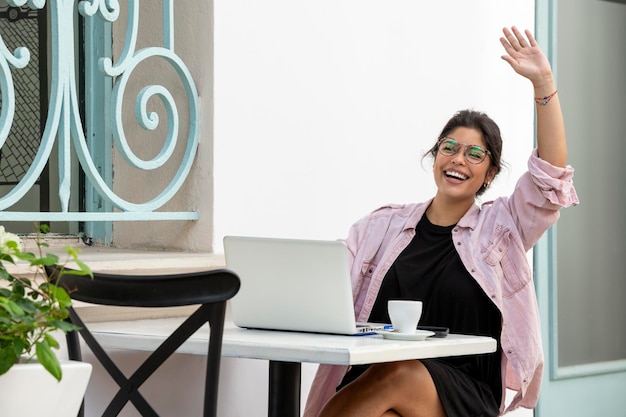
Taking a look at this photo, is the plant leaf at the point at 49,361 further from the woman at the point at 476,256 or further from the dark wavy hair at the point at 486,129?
the dark wavy hair at the point at 486,129

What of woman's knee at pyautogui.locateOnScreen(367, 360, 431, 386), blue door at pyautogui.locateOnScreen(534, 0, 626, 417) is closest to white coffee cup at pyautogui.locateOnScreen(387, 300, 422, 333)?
woman's knee at pyautogui.locateOnScreen(367, 360, 431, 386)

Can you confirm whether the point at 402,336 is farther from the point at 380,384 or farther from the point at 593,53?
the point at 593,53

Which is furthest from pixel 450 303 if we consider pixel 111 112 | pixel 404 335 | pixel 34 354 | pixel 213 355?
pixel 34 354

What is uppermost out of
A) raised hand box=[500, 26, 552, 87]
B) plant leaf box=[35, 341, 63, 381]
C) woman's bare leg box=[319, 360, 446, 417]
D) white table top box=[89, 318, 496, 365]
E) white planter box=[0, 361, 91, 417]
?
raised hand box=[500, 26, 552, 87]

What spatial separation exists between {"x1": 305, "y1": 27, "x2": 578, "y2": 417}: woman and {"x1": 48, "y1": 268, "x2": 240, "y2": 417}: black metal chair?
3.49ft

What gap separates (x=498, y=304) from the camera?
126 inches

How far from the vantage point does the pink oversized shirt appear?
3.21 metres

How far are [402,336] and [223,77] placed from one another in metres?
1.14

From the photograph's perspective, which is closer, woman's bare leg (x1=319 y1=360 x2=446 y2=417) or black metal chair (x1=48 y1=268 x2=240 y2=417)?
black metal chair (x1=48 y1=268 x2=240 y2=417)

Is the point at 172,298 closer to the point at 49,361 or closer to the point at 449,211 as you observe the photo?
the point at 49,361

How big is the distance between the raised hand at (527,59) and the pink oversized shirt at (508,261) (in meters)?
0.22

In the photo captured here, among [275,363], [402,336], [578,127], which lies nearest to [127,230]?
[275,363]

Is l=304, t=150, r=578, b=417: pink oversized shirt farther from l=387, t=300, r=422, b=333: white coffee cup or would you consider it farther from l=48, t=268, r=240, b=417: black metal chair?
l=48, t=268, r=240, b=417: black metal chair

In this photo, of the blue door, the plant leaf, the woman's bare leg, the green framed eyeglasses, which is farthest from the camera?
the blue door
